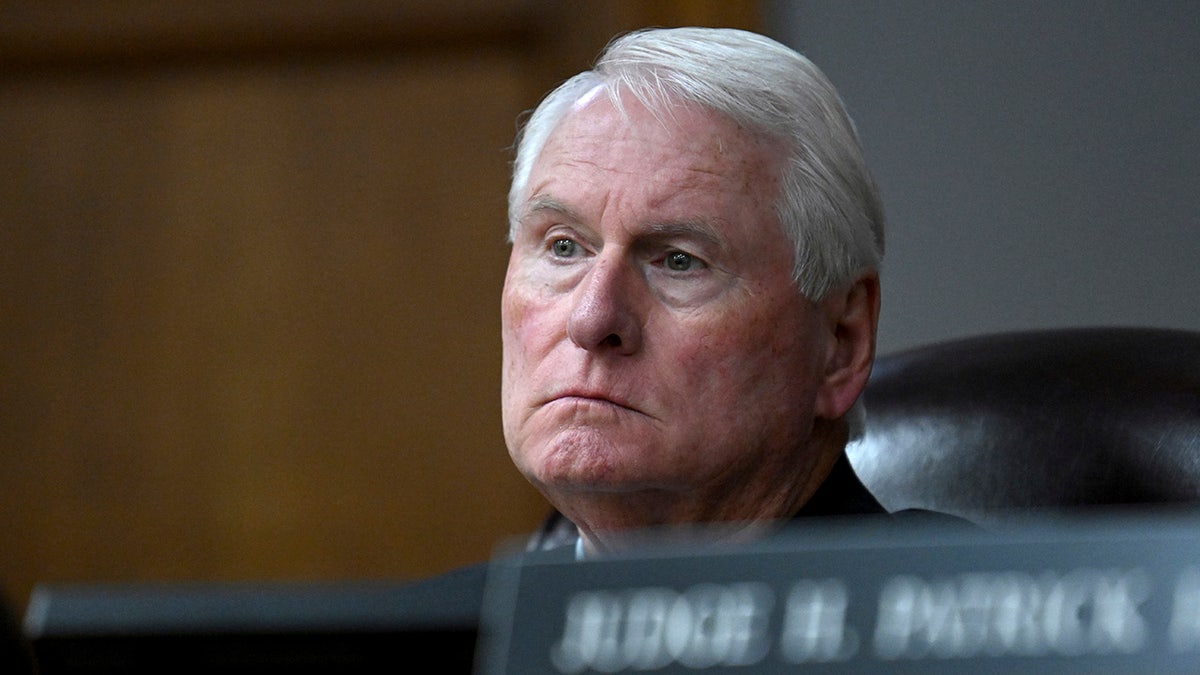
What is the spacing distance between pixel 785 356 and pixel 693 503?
0.59 ft

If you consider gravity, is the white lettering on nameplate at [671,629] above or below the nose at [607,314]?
above

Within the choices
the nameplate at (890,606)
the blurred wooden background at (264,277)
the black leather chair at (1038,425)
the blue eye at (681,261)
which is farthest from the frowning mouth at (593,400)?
the blurred wooden background at (264,277)

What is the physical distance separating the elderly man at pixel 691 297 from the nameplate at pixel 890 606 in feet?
2.93

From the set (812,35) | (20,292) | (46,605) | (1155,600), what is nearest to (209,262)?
(20,292)

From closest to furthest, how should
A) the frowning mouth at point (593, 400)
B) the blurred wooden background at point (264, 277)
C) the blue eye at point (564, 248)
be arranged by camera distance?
the frowning mouth at point (593, 400) → the blue eye at point (564, 248) → the blurred wooden background at point (264, 277)

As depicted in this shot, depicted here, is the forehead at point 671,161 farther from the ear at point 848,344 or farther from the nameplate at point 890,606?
the nameplate at point 890,606

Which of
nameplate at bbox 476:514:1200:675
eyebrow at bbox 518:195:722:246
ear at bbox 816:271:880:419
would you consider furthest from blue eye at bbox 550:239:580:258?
nameplate at bbox 476:514:1200:675

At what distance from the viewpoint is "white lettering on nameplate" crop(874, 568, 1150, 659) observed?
0.50 meters

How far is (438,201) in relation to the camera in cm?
362

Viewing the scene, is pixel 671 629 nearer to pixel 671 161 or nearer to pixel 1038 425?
pixel 671 161

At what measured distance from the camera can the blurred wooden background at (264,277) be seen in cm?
359

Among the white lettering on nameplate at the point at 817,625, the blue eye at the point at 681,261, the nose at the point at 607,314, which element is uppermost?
the white lettering on nameplate at the point at 817,625

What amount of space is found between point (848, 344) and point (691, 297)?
0.72 ft

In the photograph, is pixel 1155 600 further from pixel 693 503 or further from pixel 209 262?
pixel 209 262
